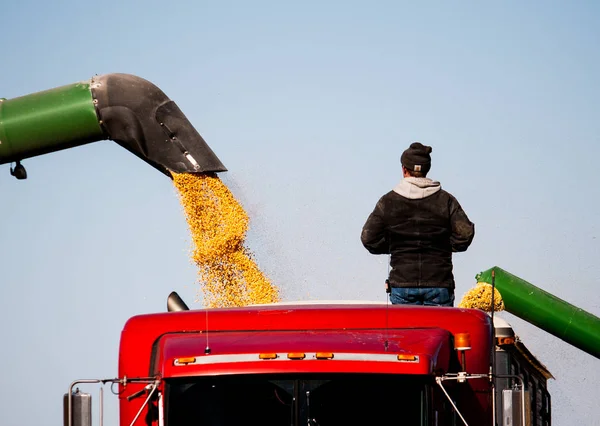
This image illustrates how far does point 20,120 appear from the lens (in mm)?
12430

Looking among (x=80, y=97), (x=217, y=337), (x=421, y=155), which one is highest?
(x=80, y=97)

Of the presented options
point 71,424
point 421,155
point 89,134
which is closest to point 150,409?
point 71,424

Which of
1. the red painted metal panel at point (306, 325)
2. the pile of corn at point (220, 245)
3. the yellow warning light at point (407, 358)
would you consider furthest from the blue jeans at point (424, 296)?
the yellow warning light at point (407, 358)

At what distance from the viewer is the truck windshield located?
23.6ft

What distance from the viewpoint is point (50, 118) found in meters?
12.4

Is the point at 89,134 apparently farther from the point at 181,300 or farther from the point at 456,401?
the point at 456,401

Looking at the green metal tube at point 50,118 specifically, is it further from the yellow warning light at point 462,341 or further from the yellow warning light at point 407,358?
the yellow warning light at point 407,358

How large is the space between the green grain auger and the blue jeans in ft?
10.9

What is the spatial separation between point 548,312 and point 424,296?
8.47 meters

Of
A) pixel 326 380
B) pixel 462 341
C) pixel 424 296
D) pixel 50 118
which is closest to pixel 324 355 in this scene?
pixel 326 380

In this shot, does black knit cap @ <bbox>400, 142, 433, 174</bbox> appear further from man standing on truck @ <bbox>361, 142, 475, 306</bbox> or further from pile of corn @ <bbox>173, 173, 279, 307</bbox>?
pile of corn @ <bbox>173, 173, 279, 307</bbox>

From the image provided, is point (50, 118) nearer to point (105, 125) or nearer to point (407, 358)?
point (105, 125)

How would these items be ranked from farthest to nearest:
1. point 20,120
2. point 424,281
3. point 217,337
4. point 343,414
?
point 20,120
point 424,281
point 217,337
point 343,414

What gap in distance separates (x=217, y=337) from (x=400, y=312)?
1.23 m
